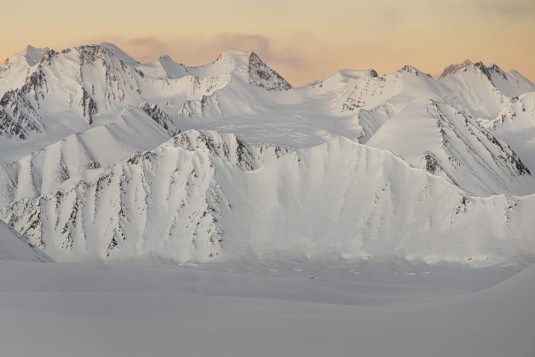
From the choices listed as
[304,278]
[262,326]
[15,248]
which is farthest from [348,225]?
[262,326]

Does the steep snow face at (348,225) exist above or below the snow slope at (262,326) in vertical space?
above

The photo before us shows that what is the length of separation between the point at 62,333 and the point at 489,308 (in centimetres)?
1734

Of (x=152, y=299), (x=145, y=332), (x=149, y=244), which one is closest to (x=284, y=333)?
(x=145, y=332)

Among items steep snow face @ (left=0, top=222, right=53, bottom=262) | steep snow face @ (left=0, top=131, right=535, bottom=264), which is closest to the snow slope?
steep snow face @ (left=0, top=222, right=53, bottom=262)

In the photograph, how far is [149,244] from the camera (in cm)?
19475

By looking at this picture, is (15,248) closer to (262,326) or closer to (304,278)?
(304,278)

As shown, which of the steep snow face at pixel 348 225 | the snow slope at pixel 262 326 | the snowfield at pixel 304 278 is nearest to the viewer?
the snow slope at pixel 262 326

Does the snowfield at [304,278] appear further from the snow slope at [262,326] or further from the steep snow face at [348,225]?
the steep snow face at [348,225]

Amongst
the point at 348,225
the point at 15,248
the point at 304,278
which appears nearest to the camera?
the point at 15,248

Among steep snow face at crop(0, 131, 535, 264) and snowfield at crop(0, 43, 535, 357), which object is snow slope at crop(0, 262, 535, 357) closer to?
snowfield at crop(0, 43, 535, 357)

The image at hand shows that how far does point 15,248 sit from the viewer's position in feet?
321

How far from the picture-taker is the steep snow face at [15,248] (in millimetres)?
93056

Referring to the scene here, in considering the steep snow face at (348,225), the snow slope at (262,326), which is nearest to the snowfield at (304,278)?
the snow slope at (262,326)

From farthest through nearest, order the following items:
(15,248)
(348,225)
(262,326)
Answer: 1. (348,225)
2. (15,248)
3. (262,326)
